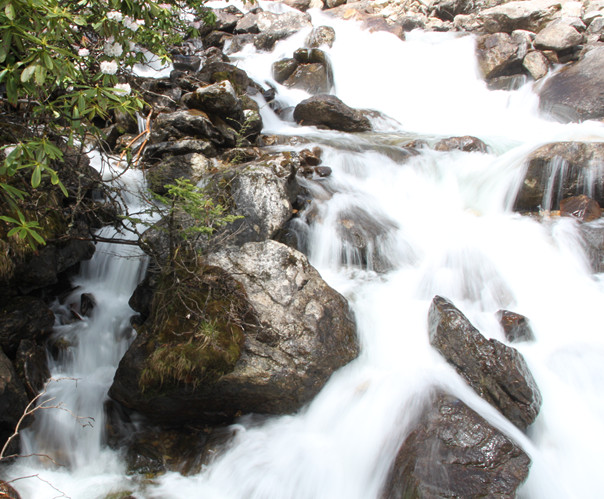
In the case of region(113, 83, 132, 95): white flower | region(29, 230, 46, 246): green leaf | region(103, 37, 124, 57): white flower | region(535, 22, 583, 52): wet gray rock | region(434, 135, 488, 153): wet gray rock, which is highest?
region(535, 22, 583, 52): wet gray rock

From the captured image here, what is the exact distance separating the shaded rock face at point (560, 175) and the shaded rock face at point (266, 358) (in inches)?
173

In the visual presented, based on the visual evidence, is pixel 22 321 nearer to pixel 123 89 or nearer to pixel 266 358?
pixel 266 358

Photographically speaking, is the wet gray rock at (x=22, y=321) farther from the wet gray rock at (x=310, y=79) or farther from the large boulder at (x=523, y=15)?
the large boulder at (x=523, y=15)

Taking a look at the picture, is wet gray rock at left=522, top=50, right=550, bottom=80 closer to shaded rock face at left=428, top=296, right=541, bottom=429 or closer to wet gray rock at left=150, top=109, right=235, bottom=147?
wet gray rock at left=150, top=109, right=235, bottom=147

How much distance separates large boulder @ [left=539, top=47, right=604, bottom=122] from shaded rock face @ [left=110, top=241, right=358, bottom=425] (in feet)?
31.6

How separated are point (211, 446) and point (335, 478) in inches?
43.1

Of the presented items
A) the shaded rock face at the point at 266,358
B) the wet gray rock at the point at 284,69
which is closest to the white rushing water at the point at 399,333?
the shaded rock face at the point at 266,358

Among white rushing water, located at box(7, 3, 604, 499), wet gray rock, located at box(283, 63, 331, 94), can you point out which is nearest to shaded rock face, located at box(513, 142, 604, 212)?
white rushing water, located at box(7, 3, 604, 499)

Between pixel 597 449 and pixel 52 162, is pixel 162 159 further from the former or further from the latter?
pixel 597 449

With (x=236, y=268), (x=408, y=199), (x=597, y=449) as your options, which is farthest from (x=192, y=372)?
(x=408, y=199)

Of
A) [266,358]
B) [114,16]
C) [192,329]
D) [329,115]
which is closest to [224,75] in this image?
[329,115]

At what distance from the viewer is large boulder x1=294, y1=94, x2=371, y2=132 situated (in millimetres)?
9484

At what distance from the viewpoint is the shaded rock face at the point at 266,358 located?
326 centimetres

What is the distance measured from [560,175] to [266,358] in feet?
18.6
